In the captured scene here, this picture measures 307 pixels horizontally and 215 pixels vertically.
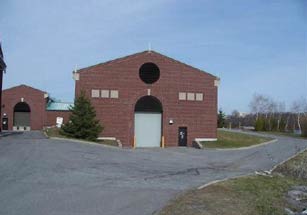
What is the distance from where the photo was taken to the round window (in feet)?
145

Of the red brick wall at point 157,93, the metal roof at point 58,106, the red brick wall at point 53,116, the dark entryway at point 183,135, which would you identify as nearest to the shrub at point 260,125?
the metal roof at point 58,106

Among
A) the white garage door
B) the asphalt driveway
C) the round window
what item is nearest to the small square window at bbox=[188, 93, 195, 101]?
the white garage door

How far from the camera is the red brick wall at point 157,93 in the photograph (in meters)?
42.5

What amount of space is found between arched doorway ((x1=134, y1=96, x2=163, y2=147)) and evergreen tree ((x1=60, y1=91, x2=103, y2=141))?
6054 millimetres

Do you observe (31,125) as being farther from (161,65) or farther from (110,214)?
(110,214)

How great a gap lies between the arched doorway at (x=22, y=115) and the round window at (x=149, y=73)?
30.1 meters

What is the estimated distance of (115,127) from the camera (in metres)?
42.6

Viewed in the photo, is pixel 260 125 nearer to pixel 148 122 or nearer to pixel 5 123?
pixel 148 122

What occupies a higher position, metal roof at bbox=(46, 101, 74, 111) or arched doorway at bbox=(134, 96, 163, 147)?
metal roof at bbox=(46, 101, 74, 111)

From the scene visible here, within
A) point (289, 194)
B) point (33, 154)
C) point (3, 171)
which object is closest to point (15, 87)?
point (33, 154)

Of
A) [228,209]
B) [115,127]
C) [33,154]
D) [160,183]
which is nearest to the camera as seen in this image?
[228,209]

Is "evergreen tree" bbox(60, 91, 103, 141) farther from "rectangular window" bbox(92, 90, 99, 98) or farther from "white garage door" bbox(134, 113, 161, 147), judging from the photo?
"white garage door" bbox(134, 113, 161, 147)

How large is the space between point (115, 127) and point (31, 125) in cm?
2916

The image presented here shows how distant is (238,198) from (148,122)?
110 ft
